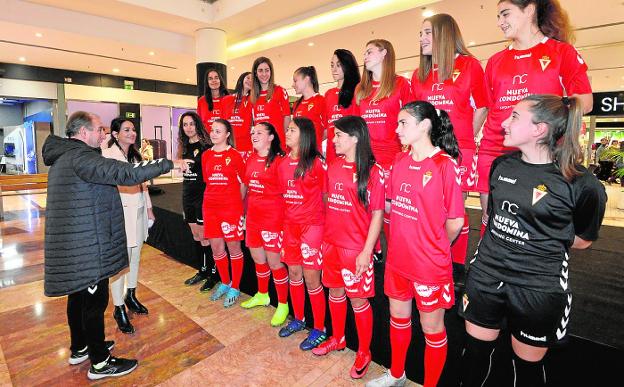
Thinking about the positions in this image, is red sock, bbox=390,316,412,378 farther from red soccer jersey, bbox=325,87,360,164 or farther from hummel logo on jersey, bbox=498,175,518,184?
red soccer jersey, bbox=325,87,360,164

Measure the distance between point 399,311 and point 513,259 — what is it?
0.68 m

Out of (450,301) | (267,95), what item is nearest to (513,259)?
(450,301)

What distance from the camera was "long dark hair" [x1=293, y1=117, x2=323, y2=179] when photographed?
2.37 meters

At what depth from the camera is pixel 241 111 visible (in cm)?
358

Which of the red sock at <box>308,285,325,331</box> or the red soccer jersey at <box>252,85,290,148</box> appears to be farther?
the red soccer jersey at <box>252,85,290,148</box>

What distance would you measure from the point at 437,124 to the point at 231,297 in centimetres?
232

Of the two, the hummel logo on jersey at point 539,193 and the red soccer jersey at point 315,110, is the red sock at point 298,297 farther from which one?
the hummel logo on jersey at point 539,193

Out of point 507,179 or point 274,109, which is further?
point 274,109

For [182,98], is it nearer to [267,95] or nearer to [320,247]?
[267,95]

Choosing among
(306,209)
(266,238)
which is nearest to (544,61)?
(306,209)

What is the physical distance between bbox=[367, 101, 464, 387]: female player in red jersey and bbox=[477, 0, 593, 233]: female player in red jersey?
32 cm

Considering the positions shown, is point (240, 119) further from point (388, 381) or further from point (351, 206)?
point (388, 381)

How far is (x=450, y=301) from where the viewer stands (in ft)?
5.65

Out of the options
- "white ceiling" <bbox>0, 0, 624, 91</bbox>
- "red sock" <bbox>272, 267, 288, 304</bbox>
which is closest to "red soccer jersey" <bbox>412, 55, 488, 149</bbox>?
"red sock" <bbox>272, 267, 288, 304</bbox>
